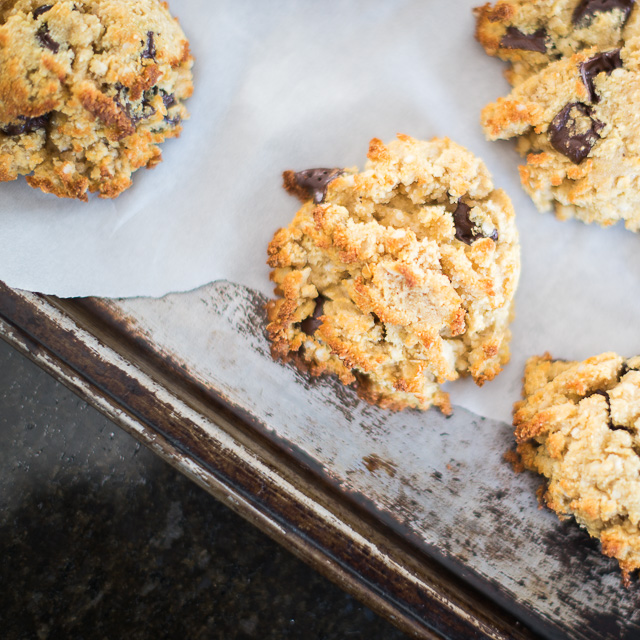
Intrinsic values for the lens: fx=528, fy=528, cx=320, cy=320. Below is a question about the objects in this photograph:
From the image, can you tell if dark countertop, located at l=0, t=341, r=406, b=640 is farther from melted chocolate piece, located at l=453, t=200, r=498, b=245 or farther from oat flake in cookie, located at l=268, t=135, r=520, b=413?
melted chocolate piece, located at l=453, t=200, r=498, b=245

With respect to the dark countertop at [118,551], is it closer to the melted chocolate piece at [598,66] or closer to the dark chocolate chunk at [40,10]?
the dark chocolate chunk at [40,10]

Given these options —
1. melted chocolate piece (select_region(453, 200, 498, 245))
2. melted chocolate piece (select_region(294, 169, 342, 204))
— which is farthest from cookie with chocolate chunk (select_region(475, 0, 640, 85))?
melted chocolate piece (select_region(294, 169, 342, 204))

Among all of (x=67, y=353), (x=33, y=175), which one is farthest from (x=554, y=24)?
(x=67, y=353)

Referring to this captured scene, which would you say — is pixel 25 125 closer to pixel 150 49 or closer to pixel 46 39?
pixel 46 39

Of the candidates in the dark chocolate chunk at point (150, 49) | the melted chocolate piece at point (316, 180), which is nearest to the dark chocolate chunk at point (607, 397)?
the melted chocolate piece at point (316, 180)

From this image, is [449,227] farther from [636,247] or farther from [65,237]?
[65,237]

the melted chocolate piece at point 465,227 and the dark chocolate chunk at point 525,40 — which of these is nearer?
the melted chocolate piece at point 465,227

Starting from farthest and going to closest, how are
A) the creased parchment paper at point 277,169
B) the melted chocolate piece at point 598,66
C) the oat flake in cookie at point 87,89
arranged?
the creased parchment paper at point 277,169, the melted chocolate piece at point 598,66, the oat flake in cookie at point 87,89
